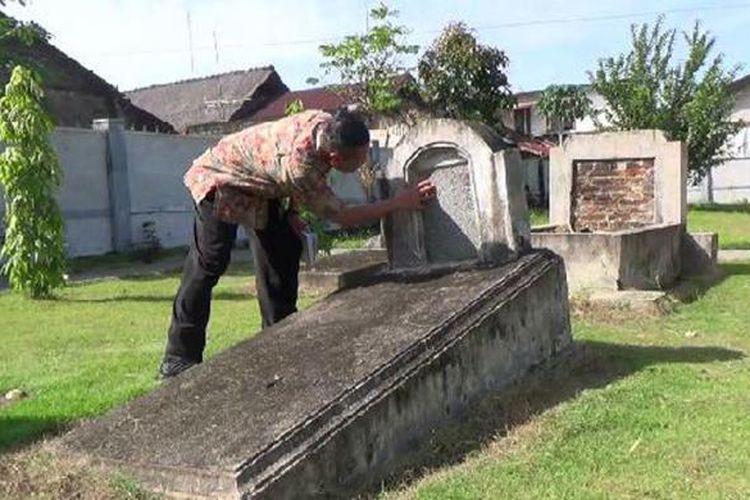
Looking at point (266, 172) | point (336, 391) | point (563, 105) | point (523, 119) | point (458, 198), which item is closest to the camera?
point (336, 391)

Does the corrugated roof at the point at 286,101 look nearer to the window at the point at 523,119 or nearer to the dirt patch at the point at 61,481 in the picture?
the window at the point at 523,119

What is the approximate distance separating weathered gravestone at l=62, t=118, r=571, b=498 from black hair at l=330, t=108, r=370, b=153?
2.72 ft

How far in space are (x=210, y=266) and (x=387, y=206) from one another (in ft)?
3.26

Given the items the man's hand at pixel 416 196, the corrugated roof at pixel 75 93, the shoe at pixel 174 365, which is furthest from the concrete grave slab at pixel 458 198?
the corrugated roof at pixel 75 93

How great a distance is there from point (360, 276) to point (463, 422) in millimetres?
1640

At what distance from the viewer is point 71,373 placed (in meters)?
6.03

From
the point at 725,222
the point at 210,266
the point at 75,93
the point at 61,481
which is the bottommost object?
the point at 725,222

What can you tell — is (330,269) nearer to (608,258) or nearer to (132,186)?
(608,258)

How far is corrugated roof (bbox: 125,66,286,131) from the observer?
3603 cm

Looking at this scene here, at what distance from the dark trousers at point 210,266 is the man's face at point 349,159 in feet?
1.82

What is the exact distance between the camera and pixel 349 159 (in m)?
4.69

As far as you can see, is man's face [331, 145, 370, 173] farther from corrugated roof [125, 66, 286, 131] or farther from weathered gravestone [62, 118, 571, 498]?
corrugated roof [125, 66, 286, 131]

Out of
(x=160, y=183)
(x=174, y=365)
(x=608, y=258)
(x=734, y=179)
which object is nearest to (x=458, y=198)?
(x=174, y=365)

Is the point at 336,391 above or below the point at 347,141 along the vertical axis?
below
